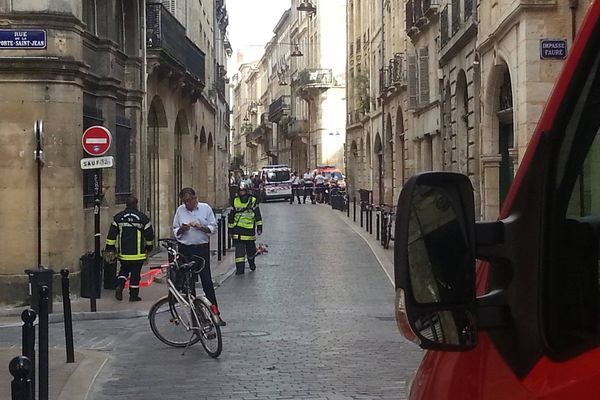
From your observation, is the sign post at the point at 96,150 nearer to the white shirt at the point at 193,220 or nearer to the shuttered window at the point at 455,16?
the white shirt at the point at 193,220

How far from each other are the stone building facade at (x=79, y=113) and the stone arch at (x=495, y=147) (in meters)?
7.60

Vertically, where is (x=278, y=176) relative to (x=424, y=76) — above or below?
below

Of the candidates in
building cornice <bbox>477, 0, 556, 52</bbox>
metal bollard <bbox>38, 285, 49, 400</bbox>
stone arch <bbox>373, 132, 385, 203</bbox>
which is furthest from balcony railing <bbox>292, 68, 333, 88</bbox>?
metal bollard <bbox>38, 285, 49, 400</bbox>

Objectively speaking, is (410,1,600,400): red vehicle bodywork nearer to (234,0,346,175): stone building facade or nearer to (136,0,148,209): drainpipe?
(136,0,148,209): drainpipe

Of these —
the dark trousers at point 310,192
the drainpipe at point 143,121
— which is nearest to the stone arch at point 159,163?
the drainpipe at point 143,121

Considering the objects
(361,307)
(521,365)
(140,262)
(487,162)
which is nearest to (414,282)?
(521,365)

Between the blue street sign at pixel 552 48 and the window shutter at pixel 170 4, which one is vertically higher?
the window shutter at pixel 170 4

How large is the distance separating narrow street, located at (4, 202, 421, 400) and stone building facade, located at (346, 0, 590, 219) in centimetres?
414

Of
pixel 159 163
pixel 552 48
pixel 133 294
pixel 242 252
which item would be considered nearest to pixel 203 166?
pixel 159 163

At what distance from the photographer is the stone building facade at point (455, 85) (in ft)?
49.3

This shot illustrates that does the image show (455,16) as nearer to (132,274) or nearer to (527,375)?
(132,274)

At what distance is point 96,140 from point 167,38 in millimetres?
8977

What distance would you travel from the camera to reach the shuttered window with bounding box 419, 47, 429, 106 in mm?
29625

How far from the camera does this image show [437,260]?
6.46ft
